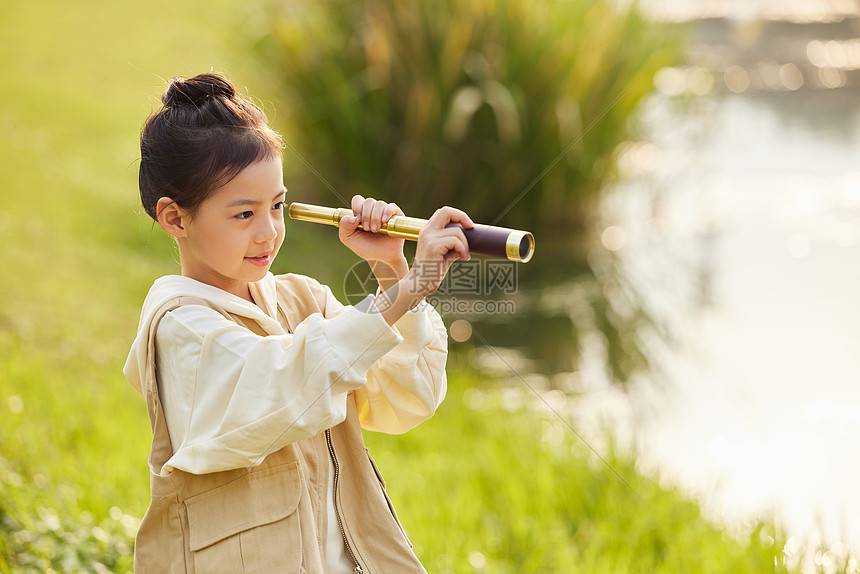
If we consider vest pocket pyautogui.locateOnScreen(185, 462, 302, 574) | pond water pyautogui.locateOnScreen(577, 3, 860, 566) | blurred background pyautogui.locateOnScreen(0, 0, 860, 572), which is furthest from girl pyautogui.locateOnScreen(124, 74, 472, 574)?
pond water pyautogui.locateOnScreen(577, 3, 860, 566)

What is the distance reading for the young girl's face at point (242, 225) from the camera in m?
1.43

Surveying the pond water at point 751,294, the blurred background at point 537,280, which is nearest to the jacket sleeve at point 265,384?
the blurred background at point 537,280

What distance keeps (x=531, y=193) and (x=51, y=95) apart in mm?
4676

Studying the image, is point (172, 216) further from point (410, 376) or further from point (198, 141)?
point (410, 376)

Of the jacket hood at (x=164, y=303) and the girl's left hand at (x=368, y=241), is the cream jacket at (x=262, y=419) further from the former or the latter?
the girl's left hand at (x=368, y=241)

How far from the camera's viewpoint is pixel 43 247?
527 centimetres

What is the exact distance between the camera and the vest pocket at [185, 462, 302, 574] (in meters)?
1.38

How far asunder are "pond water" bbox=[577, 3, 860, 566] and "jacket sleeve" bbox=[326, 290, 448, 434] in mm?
1484

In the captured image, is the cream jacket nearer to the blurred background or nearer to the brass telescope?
the brass telescope

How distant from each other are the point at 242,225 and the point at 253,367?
0.25 metres

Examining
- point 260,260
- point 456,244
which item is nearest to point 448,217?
point 456,244

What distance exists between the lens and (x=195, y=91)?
148 cm

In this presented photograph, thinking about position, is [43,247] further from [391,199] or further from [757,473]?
[757,473]

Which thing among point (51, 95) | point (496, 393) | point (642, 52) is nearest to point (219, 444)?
point (496, 393)
